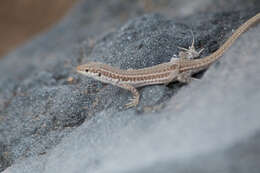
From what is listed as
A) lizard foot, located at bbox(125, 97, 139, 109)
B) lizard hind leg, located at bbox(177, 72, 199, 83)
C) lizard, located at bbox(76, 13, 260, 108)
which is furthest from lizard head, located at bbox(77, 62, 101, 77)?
lizard hind leg, located at bbox(177, 72, 199, 83)

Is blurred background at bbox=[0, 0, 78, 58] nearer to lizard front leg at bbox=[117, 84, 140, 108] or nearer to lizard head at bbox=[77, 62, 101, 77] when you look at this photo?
lizard head at bbox=[77, 62, 101, 77]

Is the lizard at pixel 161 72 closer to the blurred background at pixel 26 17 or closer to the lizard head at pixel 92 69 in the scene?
the lizard head at pixel 92 69

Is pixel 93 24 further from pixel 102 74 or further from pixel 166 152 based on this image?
pixel 166 152

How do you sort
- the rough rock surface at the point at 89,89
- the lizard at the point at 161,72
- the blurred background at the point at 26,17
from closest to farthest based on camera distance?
the lizard at the point at 161,72 → the rough rock surface at the point at 89,89 → the blurred background at the point at 26,17

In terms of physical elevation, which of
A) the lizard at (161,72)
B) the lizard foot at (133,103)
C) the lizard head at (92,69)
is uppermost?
the lizard head at (92,69)

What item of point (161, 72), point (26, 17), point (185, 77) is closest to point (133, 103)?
point (161, 72)

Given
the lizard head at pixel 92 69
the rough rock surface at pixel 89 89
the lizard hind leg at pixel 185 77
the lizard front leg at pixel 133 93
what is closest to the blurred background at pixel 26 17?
the rough rock surface at pixel 89 89
